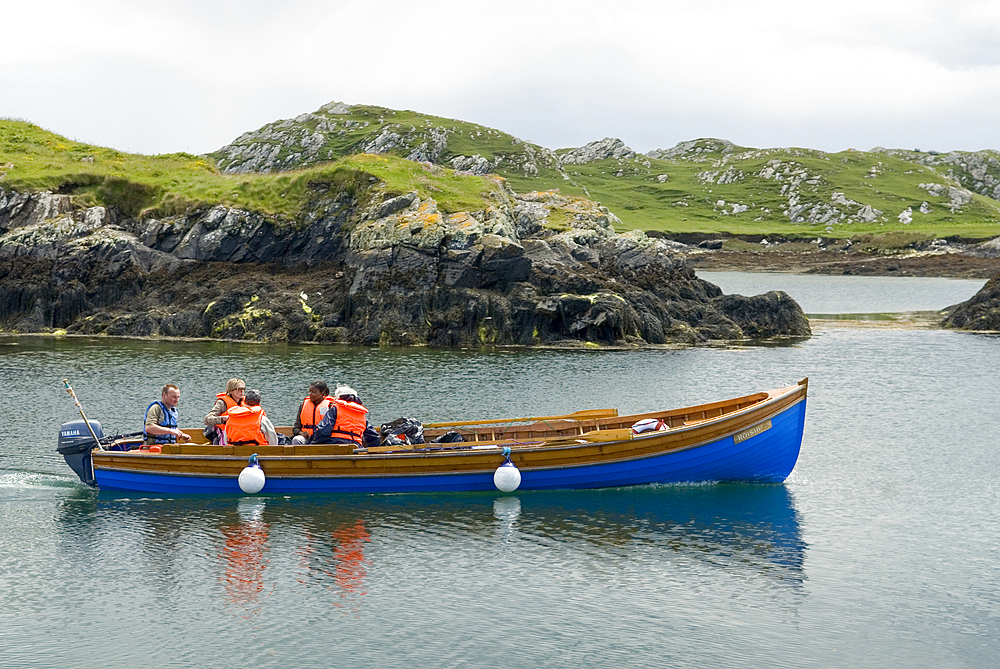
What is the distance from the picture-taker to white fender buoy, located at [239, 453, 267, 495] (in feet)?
77.4

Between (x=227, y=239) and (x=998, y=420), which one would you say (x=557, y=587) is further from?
(x=227, y=239)

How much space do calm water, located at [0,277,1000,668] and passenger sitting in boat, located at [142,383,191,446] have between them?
1.78m

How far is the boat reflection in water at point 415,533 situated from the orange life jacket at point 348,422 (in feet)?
5.59

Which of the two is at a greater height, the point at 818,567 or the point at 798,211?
the point at 798,211

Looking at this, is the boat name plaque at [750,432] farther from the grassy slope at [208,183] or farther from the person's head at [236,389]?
the grassy slope at [208,183]

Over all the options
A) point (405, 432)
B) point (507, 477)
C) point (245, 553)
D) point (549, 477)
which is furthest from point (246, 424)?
point (549, 477)

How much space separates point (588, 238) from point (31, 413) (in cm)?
4489

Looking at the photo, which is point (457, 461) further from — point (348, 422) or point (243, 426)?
point (243, 426)

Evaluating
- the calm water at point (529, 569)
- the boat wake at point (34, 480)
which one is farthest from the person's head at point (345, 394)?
the boat wake at point (34, 480)

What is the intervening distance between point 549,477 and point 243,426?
8279mm

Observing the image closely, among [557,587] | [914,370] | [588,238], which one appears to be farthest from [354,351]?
[557,587]

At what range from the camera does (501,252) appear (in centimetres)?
5703

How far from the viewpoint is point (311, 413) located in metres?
25.1

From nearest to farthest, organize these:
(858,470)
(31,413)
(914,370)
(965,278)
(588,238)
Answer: (858,470), (31,413), (914,370), (588,238), (965,278)
